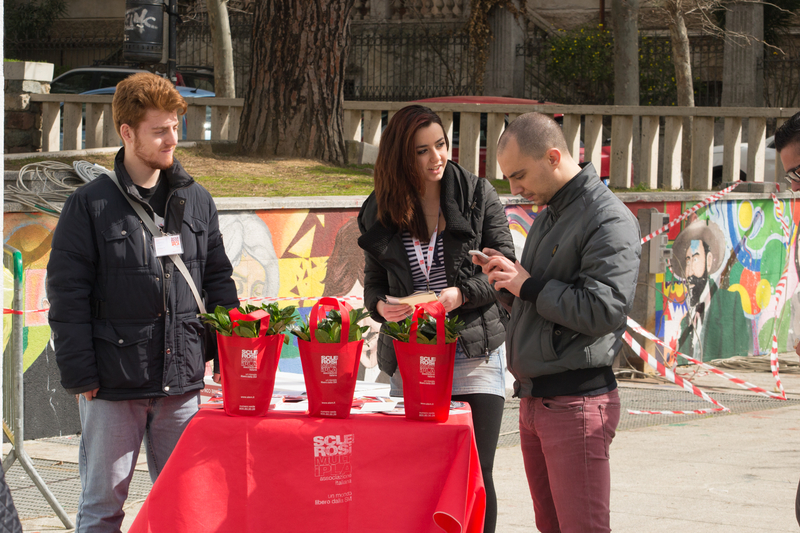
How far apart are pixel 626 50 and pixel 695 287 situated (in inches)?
319

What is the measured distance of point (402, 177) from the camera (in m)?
3.79

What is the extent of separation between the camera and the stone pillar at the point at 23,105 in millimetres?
10250

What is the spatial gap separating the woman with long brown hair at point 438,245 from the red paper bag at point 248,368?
74cm

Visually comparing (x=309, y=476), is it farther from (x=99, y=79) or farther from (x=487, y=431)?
(x=99, y=79)

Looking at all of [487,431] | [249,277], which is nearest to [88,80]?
[249,277]

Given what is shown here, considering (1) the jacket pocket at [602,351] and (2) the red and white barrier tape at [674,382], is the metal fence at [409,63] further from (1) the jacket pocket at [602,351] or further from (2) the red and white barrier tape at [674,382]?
(1) the jacket pocket at [602,351]

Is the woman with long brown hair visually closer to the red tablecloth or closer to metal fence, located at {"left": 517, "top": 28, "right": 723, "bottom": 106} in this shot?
the red tablecloth

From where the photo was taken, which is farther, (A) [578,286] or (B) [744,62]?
(B) [744,62]

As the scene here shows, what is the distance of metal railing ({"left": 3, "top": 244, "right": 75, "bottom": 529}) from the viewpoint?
4.48 meters

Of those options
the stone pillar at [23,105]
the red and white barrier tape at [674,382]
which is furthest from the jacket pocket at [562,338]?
the stone pillar at [23,105]

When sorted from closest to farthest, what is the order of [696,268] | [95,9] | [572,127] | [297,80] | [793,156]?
[793,156], [297,80], [696,268], [572,127], [95,9]

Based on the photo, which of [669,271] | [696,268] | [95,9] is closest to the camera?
[669,271]

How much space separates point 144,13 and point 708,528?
8638 mm

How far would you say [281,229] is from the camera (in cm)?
666
